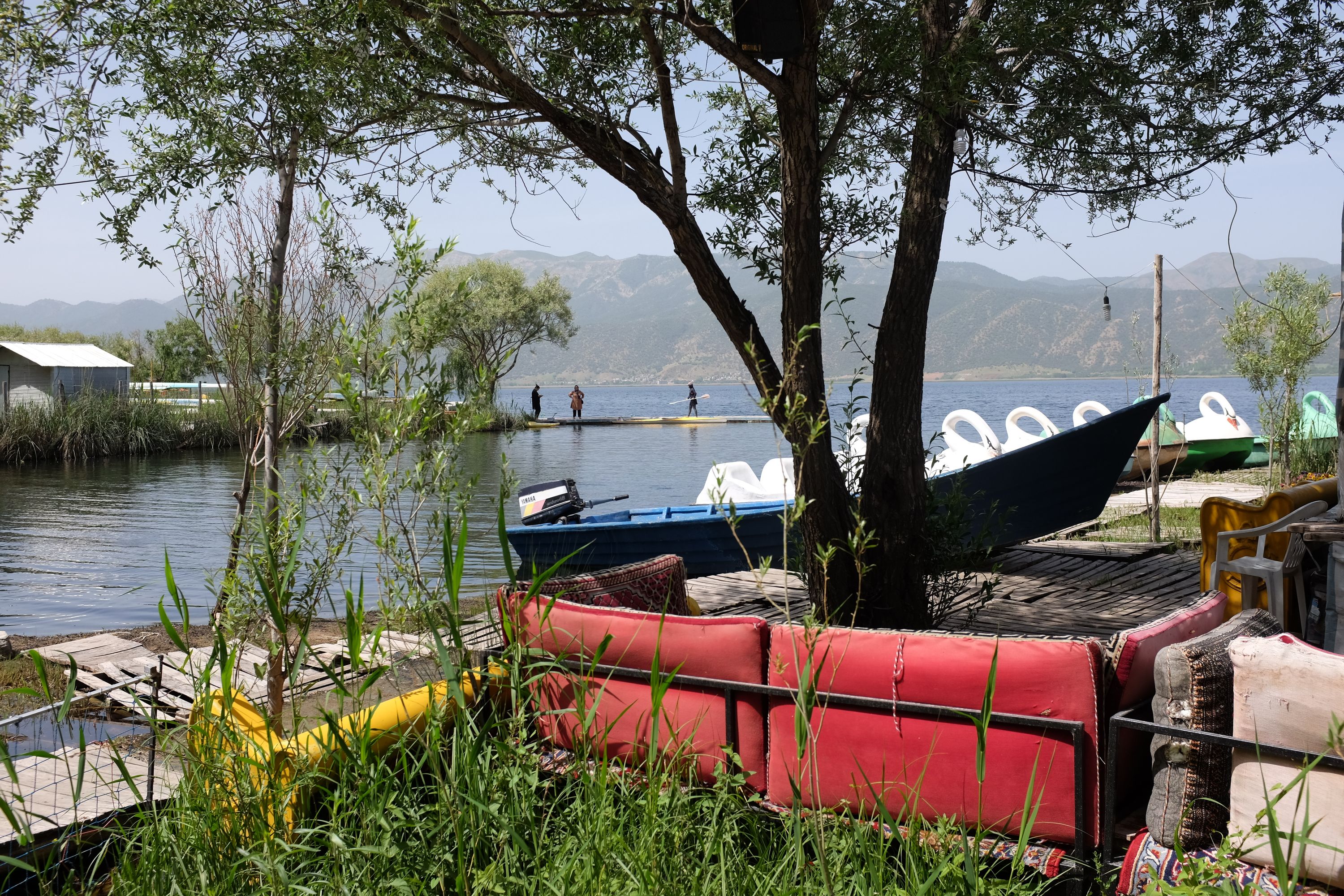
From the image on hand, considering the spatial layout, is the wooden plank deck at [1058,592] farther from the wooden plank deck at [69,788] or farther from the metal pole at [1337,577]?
the wooden plank deck at [69,788]

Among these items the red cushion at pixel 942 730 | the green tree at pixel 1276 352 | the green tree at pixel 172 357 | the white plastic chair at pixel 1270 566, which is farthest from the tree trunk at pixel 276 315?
the green tree at pixel 172 357

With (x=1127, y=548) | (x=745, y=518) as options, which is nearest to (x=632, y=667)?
(x=745, y=518)

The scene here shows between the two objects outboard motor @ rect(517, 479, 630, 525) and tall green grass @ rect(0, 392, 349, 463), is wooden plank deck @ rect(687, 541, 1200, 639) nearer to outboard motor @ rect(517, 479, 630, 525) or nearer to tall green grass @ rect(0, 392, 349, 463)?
outboard motor @ rect(517, 479, 630, 525)

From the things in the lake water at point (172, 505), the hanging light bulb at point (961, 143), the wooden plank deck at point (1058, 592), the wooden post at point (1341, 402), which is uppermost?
the hanging light bulb at point (961, 143)

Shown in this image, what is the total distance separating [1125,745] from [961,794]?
43cm

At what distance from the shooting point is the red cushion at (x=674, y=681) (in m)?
2.85

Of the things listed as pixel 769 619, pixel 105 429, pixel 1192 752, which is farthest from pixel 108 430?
pixel 1192 752

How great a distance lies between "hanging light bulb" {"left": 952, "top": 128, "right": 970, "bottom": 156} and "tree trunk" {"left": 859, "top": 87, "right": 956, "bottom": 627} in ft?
0.26

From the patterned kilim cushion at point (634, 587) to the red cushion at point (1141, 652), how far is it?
153cm

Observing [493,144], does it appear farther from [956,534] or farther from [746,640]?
[746,640]

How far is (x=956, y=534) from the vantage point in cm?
509

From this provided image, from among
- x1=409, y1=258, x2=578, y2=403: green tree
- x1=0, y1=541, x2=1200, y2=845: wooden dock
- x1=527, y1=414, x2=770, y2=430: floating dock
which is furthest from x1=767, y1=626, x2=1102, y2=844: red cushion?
x1=527, y1=414, x2=770, y2=430: floating dock

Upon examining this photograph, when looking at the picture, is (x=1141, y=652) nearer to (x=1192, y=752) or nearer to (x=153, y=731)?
(x=1192, y=752)

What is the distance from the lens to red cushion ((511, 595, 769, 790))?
112 inches
